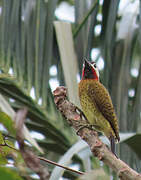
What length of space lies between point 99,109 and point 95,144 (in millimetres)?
1161

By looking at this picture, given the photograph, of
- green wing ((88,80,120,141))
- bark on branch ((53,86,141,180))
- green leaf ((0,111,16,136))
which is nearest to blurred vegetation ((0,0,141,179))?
green wing ((88,80,120,141))

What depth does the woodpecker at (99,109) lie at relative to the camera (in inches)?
86.4

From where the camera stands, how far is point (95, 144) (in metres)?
1.14

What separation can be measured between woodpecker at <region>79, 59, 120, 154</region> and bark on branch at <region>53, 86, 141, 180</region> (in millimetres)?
695

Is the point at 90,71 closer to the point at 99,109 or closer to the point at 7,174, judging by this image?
the point at 99,109

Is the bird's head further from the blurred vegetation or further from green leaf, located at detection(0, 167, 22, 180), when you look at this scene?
green leaf, located at detection(0, 167, 22, 180)

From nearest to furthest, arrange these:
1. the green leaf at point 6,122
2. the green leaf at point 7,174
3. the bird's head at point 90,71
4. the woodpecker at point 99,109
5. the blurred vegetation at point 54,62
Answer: the green leaf at point 7,174 < the green leaf at point 6,122 < the woodpecker at point 99,109 < the blurred vegetation at point 54,62 < the bird's head at point 90,71

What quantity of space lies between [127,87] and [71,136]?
1.75ft

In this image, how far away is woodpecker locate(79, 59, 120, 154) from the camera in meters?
2.19

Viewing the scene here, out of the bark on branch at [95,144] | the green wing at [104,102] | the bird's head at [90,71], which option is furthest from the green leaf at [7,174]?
the bird's head at [90,71]

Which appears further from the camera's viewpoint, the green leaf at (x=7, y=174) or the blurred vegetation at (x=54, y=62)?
the blurred vegetation at (x=54, y=62)

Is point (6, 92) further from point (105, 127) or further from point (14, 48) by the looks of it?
point (105, 127)

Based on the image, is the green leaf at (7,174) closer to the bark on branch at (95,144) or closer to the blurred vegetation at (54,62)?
the bark on branch at (95,144)

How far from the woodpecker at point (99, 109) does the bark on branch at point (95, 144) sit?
70 centimetres
